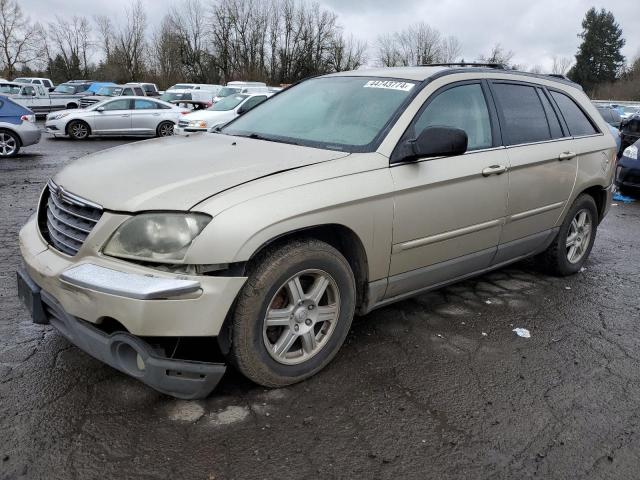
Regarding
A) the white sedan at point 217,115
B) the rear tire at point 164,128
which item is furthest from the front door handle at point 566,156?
the rear tire at point 164,128

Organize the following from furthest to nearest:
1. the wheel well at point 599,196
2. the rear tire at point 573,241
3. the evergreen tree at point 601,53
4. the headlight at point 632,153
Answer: the evergreen tree at point 601,53, the headlight at point 632,153, the wheel well at point 599,196, the rear tire at point 573,241

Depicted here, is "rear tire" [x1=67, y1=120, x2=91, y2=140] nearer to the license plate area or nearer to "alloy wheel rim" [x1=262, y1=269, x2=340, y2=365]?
the license plate area

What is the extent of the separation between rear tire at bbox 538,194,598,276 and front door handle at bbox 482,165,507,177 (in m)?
1.28

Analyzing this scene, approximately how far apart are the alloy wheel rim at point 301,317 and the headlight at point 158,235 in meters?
0.55

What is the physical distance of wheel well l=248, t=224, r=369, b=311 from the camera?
2.94 meters

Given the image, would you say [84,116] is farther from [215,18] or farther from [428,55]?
[428,55]

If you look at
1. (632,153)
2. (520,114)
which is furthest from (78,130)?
(520,114)

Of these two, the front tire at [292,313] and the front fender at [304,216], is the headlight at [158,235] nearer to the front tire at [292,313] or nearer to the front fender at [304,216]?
the front fender at [304,216]

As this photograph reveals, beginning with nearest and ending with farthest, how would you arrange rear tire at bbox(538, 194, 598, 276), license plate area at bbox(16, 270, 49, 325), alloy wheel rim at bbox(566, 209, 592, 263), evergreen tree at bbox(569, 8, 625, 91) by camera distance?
1. license plate area at bbox(16, 270, 49, 325)
2. rear tire at bbox(538, 194, 598, 276)
3. alloy wheel rim at bbox(566, 209, 592, 263)
4. evergreen tree at bbox(569, 8, 625, 91)

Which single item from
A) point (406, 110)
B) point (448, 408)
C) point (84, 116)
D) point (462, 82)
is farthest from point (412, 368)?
point (84, 116)

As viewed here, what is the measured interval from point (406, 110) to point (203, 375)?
1.97 m

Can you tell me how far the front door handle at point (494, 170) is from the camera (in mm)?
3701

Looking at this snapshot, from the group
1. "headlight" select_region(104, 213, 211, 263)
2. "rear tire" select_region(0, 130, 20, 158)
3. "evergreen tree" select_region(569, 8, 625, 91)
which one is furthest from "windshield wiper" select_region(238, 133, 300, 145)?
"evergreen tree" select_region(569, 8, 625, 91)

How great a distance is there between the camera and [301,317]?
2.97 meters
